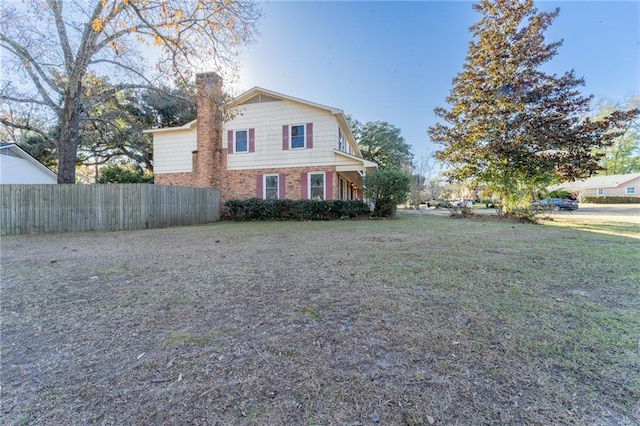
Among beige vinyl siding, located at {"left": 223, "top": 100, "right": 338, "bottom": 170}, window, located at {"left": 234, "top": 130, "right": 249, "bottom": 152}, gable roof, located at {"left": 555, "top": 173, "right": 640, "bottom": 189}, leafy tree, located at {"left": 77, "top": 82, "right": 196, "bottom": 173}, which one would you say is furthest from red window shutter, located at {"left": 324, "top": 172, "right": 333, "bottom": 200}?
gable roof, located at {"left": 555, "top": 173, "right": 640, "bottom": 189}

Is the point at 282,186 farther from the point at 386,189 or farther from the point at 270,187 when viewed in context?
the point at 386,189

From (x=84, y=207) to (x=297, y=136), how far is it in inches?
356

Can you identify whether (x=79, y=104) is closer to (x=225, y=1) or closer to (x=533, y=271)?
(x=225, y=1)

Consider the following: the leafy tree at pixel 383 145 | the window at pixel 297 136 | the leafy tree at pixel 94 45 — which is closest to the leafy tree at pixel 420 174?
the leafy tree at pixel 383 145

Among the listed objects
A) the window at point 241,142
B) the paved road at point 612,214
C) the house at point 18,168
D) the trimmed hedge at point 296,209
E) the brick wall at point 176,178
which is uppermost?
the window at point 241,142

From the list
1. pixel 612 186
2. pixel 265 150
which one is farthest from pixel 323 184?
pixel 612 186

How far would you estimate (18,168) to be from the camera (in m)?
16.4

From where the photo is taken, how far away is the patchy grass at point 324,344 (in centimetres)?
144

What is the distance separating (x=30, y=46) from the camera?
9.10m

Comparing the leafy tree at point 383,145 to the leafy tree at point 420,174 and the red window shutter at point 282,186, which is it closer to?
the leafy tree at point 420,174

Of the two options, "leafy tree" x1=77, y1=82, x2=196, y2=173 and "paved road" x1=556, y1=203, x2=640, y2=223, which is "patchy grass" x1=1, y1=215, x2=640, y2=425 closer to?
"paved road" x1=556, y1=203, x2=640, y2=223

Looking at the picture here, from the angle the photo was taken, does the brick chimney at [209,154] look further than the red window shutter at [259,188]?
No

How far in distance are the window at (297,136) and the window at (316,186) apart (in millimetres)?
1658

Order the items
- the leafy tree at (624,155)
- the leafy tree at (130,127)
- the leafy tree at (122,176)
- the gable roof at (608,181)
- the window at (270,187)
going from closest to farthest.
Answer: the window at (270,187), the leafy tree at (130,127), the leafy tree at (122,176), the gable roof at (608,181), the leafy tree at (624,155)
